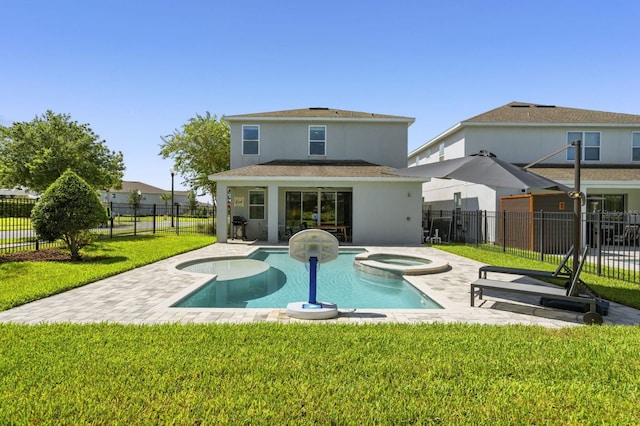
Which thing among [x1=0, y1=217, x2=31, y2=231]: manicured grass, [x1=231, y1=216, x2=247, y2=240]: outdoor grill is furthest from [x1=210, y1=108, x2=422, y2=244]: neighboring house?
[x1=0, y1=217, x2=31, y2=231]: manicured grass

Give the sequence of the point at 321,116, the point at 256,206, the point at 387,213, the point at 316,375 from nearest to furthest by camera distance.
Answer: the point at 316,375
the point at 387,213
the point at 321,116
the point at 256,206

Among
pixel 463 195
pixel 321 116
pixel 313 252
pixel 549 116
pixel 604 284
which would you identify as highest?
pixel 549 116

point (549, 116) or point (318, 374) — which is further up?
point (549, 116)

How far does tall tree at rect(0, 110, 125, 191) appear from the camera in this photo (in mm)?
16984

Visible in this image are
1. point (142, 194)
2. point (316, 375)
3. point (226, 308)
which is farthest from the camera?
point (142, 194)

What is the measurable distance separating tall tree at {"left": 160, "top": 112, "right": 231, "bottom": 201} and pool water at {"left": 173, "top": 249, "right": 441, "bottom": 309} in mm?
18288

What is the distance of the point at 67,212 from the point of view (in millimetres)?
10508

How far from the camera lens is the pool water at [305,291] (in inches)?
272

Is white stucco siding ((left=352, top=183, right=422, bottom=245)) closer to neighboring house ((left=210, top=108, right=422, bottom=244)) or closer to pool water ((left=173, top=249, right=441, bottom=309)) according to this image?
neighboring house ((left=210, top=108, right=422, bottom=244))

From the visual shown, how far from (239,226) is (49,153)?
389 inches

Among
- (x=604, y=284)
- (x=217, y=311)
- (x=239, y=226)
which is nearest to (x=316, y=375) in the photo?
(x=217, y=311)

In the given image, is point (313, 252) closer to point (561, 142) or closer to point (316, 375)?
point (316, 375)

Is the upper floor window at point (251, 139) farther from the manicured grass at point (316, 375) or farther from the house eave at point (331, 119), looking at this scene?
the manicured grass at point (316, 375)

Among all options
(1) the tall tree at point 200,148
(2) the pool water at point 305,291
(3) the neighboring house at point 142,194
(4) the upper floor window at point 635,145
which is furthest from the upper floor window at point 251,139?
(3) the neighboring house at point 142,194
